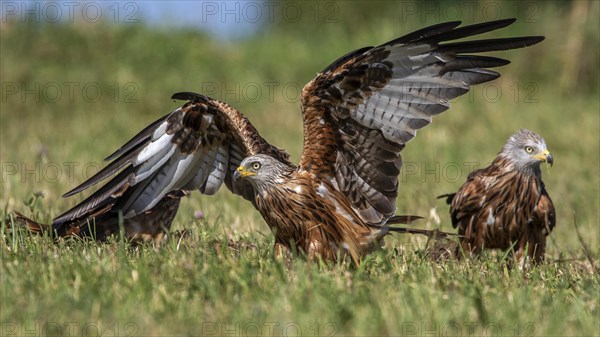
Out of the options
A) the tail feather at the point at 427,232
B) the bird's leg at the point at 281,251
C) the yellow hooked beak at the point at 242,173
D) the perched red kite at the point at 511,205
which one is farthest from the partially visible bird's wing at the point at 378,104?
the perched red kite at the point at 511,205

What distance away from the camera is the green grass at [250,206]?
3.95 meters

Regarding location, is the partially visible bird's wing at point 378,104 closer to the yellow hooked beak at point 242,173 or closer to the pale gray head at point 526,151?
the yellow hooked beak at point 242,173

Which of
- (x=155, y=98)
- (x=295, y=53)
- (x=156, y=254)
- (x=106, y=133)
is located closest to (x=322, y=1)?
(x=295, y=53)

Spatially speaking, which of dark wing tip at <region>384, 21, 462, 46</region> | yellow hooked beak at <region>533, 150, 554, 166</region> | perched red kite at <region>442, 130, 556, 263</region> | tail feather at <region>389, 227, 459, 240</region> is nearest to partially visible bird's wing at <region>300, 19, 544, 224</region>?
dark wing tip at <region>384, 21, 462, 46</region>

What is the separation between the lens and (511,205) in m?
6.21

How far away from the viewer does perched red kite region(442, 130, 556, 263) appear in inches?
244

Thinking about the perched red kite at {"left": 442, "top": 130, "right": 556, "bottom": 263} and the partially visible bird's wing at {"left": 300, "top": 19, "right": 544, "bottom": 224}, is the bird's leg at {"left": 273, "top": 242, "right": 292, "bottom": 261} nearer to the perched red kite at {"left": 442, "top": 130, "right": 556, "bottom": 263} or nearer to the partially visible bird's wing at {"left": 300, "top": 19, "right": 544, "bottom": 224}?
the partially visible bird's wing at {"left": 300, "top": 19, "right": 544, "bottom": 224}

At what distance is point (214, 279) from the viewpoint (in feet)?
14.4

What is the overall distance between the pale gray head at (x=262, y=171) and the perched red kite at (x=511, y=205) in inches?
54.9

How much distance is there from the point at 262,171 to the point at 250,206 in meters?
2.97

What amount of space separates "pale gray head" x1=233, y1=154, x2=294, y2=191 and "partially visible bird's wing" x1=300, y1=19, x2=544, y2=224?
0.53 feet

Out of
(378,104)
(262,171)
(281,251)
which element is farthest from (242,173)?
(378,104)

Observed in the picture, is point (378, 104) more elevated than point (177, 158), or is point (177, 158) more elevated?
point (378, 104)

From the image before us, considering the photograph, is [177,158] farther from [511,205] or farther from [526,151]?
[526,151]
